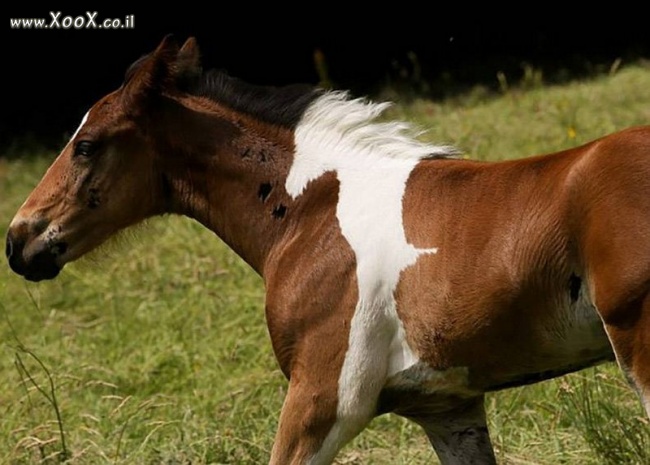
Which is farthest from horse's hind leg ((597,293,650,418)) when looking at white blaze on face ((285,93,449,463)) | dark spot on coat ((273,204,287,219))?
dark spot on coat ((273,204,287,219))

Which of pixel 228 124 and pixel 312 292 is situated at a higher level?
pixel 228 124

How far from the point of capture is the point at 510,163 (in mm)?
3539

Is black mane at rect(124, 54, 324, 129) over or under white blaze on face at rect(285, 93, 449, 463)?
over

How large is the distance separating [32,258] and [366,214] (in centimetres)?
124

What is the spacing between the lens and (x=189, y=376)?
20.2ft

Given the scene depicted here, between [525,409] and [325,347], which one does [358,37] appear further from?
[325,347]

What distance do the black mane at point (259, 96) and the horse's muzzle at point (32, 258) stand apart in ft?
2.42

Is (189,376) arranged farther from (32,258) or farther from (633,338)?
(633,338)

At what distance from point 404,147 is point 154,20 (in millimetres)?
10143

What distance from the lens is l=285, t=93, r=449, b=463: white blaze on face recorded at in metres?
3.59

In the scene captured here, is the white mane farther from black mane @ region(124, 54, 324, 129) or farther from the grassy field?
the grassy field

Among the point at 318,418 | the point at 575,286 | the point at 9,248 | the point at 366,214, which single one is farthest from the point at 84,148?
the point at 575,286

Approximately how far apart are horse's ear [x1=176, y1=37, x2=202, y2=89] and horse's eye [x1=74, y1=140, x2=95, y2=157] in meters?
0.36

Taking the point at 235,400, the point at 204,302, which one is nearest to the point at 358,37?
the point at 204,302
